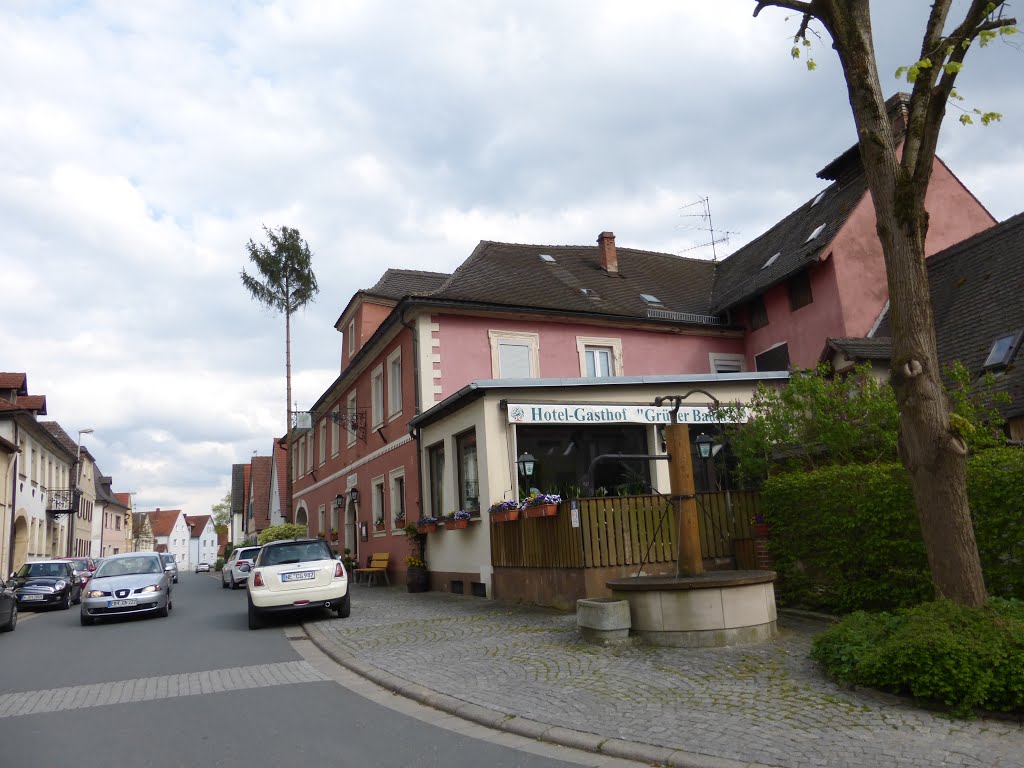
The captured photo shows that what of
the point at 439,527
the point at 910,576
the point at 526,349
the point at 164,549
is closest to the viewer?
the point at 910,576

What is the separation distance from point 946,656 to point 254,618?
36.7 ft

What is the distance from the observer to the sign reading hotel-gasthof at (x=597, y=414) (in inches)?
599

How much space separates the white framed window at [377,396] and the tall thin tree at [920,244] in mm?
18111

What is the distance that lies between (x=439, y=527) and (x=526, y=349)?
5576 millimetres

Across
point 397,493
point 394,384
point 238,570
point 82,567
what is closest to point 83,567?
point 82,567

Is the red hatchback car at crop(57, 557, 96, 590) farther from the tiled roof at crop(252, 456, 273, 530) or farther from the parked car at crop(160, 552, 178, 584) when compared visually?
the tiled roof at crop(252, 456, 273, 530)

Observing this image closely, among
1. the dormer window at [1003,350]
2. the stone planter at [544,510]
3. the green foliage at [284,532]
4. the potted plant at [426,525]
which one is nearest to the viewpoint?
the stone planter at [544,510]

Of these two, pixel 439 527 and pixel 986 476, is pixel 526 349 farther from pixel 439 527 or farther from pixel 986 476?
pixel 986 476

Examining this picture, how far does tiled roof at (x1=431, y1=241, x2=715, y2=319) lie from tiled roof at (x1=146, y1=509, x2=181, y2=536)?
107m

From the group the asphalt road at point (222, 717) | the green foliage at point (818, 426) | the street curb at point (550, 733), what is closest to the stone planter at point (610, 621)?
the street curb at point (550, 733)

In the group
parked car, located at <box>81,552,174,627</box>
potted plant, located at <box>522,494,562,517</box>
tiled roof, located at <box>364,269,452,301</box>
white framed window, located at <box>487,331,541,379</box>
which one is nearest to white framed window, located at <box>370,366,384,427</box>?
tiled roof, located at <box>364,269,452,301</box>

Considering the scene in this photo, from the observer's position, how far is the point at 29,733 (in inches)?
260

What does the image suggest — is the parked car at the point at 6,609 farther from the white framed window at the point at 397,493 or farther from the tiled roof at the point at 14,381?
the tiled roof at the point at 14,381

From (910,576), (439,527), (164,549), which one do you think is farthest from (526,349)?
(164,549)
